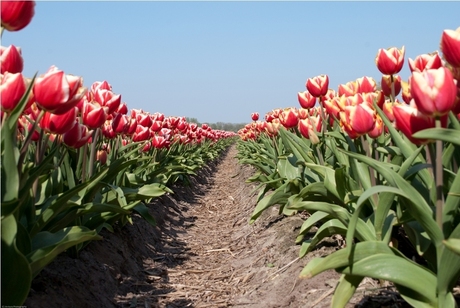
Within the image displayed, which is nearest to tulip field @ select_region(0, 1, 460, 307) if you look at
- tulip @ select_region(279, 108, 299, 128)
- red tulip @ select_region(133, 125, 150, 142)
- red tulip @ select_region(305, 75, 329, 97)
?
red tulip @ select_region(305, 75, 329, 97)

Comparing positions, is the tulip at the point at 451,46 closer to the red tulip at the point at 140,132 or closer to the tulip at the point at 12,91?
the tulip at the point at 12,91

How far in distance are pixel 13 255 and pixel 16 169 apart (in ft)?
0.98

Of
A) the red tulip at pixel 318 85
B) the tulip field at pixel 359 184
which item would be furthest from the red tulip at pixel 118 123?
the red tulip at pixel 318 85

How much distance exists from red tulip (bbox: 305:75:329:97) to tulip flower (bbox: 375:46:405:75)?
101 centimetres

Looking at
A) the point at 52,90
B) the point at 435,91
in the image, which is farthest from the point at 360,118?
the point at 52,90

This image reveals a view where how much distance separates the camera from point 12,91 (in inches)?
72.4

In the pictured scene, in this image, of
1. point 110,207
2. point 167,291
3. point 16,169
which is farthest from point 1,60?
point 167,291

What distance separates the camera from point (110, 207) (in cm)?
280

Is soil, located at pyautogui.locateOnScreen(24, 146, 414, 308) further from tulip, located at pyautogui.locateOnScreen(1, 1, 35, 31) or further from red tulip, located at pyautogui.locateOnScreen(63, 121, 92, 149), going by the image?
tulip, located at pyautogui.locateOnScreen(1, 1, 35, 31)

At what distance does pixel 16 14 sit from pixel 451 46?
1540mm

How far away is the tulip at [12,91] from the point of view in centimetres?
183

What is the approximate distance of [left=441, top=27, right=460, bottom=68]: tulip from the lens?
5.55ft

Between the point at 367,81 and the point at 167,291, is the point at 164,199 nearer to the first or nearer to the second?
the point at 167,291

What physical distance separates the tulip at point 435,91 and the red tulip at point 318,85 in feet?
7.96
